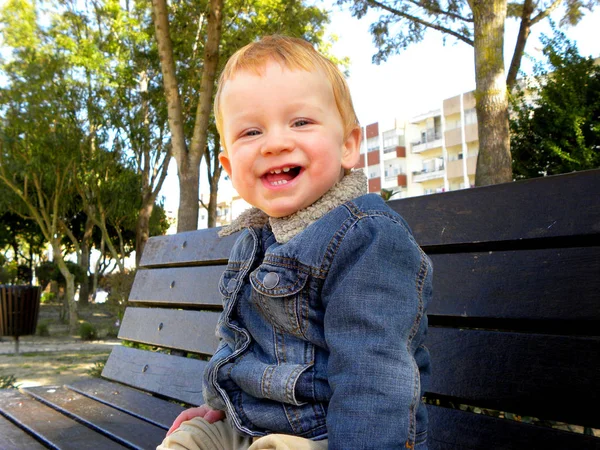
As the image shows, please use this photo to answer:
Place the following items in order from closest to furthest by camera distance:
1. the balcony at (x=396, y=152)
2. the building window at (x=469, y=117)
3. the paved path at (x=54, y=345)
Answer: the paved path at (x=54, y=345), the building window at (x=469, y=117), the balcony at (x=396, y=152)

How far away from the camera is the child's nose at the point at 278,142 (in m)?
1.44

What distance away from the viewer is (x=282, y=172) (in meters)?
1.50

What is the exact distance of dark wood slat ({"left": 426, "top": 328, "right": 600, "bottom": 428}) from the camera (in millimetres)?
1513

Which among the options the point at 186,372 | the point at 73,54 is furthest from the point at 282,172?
the point at 73,54

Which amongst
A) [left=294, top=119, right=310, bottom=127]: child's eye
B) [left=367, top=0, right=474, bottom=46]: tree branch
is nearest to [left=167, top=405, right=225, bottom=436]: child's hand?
[left=294, top=119, right=310, bottom=127]: child's eye

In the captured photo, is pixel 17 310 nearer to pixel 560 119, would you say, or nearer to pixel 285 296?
pixel 560 119

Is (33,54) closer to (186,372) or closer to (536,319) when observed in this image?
(186,372)

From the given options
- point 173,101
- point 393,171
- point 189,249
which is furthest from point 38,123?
point 393,171

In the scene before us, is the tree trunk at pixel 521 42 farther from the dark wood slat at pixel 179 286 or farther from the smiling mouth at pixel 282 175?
the smiling mouth at pixel 282 175

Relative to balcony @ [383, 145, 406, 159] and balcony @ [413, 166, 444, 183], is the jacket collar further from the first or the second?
balcony @ [383, 145, 406, 159]

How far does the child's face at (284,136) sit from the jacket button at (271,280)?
165mm

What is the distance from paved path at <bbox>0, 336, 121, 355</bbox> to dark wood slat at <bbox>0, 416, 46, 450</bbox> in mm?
9413

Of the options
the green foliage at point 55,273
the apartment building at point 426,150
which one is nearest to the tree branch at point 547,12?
the green foliage at point 55,273

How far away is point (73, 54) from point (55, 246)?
5232 mm
